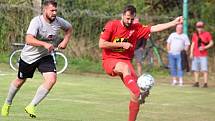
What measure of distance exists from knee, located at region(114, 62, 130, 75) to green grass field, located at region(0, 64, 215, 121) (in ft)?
4.17

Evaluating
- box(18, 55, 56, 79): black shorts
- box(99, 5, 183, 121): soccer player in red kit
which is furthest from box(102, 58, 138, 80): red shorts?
box(18, 55, 56, 79): black shorts

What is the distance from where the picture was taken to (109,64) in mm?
10688

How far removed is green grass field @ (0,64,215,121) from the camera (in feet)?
39.3

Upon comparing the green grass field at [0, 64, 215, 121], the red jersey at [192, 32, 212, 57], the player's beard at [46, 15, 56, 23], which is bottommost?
the green grass field at [0, 64, 215, 121]

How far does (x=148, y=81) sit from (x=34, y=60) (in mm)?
2128

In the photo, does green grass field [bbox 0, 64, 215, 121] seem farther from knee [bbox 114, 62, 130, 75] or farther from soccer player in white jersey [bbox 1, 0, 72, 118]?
knee [bbox 114, 62, 130, 75]

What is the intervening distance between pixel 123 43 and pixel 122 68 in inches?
16.2

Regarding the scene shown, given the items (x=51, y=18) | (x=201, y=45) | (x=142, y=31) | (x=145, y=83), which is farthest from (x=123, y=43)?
(x=201, y=45)

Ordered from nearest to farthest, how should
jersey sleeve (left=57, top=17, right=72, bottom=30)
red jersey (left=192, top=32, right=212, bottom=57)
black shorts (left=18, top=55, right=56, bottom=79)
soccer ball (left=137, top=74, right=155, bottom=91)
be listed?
soccer ball (left=137, top=74, right=155, bottom=91)
black shorts (left=18, top=55, right=56, bottom=79)
jersey sleeve (left=57, top=17, right=72, bottom=30)
red jersey (left=192, top=32, right=212, bottom=57)

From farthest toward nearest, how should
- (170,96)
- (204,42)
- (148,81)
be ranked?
(204,42), (170,96), (148,81)

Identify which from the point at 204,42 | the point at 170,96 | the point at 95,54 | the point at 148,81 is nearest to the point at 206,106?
the point at 170,96

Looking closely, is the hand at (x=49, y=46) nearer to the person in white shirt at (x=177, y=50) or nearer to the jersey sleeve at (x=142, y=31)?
the jersey sleeve at (x=142, y=31)

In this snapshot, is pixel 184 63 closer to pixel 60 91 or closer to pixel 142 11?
pixel 60 91

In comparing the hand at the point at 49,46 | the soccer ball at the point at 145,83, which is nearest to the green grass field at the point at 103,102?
the hand at the point at 49,46
